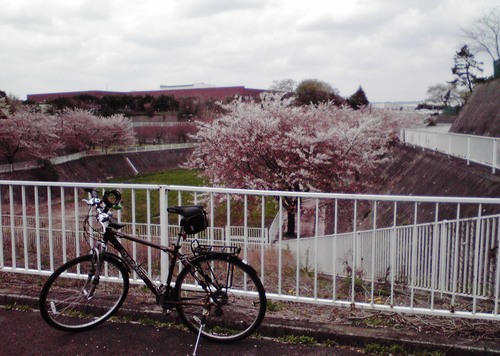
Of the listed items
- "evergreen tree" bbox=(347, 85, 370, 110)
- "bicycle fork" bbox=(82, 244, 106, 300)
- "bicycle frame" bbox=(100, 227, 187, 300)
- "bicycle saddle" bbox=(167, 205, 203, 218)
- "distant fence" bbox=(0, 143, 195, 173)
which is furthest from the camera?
"evergreen tree" bbox=(347, 85, 370, 110)

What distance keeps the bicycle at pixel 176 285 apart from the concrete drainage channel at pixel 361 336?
19 cm

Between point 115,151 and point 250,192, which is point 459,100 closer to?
point 115,151

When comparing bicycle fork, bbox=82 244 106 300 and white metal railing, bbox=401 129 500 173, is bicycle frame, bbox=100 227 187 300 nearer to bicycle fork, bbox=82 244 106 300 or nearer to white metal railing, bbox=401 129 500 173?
bicycle fork, bbox=82 244 106 300

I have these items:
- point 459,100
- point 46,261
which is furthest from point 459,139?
point 459,100

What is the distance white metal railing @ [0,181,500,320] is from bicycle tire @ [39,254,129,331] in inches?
12.2

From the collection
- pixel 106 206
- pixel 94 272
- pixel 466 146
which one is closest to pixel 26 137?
pixel 466 146

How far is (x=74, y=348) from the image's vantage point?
3.09 meters

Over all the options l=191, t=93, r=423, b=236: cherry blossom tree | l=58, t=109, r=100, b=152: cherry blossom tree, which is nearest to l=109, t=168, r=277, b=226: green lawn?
l=191, t=93, r=423, b=236: cherry blossom tree

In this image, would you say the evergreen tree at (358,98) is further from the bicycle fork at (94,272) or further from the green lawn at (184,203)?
the bicycle fork at (94,272)

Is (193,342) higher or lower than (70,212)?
higher

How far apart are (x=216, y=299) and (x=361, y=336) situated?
3.56 feet

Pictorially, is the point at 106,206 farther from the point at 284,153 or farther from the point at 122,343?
the point at 284,153

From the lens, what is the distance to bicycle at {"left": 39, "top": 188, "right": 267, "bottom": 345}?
318 cm

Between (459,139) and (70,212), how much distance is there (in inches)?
898
